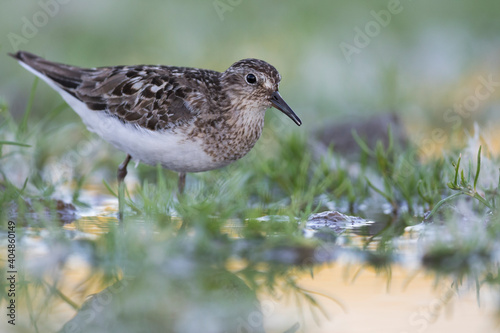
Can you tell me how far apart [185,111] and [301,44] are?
6.36 metres

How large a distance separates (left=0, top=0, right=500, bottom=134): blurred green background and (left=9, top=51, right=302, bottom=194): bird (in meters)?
3.79

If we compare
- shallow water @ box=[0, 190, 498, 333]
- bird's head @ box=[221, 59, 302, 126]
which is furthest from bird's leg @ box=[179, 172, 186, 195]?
shallow water @ box=[0, 190, 498, 333]

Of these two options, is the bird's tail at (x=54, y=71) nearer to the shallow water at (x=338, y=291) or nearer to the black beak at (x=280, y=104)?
the black beak at (x=280, y=104)

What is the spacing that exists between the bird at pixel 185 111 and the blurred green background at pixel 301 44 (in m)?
3.79

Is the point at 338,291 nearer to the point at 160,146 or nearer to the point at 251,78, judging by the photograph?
the point at 160,146

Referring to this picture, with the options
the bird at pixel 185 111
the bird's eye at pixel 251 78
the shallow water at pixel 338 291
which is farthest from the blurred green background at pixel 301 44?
the shallow water at pixel 338 291

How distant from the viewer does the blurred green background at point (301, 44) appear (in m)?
12.0

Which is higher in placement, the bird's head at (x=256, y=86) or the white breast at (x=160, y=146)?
the bird's head at (x=256, y=86)

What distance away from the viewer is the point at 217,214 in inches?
252

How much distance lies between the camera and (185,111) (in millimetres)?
7098

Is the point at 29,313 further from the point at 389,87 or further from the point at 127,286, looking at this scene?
the point at 389,87

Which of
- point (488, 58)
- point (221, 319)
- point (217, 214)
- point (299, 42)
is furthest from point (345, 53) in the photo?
point (221, 319)

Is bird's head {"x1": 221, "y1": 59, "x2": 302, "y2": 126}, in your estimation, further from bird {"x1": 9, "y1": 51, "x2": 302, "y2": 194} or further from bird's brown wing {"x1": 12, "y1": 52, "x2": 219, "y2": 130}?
bird's brown wing {"x1": 12, "y1": 52, "x2": 219, "y2": 130}

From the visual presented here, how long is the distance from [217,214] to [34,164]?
292cm
